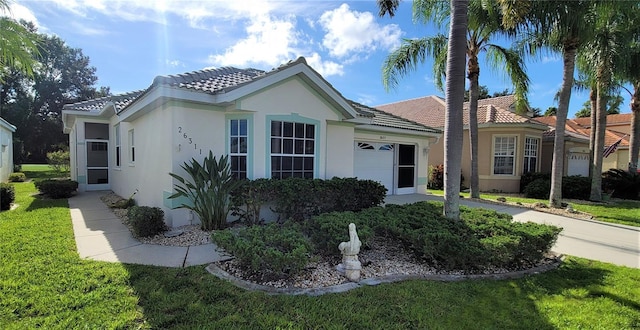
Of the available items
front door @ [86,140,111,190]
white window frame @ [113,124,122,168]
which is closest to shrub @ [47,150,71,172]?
front door @ [86,140,111,190]

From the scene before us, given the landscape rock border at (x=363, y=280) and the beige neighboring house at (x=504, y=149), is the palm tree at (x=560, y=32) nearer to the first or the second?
the beige neighboring house at (x=504, y=149)

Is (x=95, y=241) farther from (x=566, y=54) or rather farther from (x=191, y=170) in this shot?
(x=566, y=54)

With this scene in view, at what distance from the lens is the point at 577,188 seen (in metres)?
15.4

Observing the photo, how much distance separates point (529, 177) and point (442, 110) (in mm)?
Result: 7447

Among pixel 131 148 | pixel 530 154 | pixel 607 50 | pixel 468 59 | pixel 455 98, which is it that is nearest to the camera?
pixel 455 98

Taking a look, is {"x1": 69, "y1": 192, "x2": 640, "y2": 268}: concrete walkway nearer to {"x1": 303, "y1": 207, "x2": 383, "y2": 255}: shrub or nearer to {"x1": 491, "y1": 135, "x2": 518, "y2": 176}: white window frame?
{"x1": 303, "y1": 207, "x2": 383, "y2": 255}: shrub

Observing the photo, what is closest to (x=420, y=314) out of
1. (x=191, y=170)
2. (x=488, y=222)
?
(x=488, y=222)

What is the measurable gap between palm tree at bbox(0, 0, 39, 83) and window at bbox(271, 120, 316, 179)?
6554 mm

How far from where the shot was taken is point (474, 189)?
1442 centimetres

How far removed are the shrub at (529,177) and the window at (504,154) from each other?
66 centimetres

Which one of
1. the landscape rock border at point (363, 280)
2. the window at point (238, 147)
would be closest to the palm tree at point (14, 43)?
the window at point (238, 147)

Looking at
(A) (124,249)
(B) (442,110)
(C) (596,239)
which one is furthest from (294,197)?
(B) (442,110)

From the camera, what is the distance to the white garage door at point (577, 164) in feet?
74.6

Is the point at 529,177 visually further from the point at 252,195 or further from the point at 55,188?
the point at 55,188
